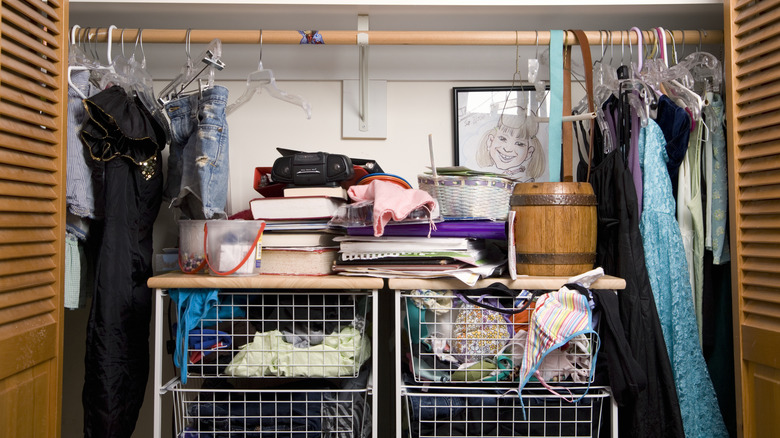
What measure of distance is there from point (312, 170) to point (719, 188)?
1.09 m

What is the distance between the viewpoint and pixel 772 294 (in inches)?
46.9

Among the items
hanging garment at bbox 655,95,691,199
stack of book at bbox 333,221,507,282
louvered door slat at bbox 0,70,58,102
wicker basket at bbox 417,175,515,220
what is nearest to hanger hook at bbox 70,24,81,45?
louvered door slat at bbox 0,70,58,102

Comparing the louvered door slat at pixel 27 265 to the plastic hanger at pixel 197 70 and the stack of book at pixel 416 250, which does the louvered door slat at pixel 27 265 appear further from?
the stack of book at pixel 416 250

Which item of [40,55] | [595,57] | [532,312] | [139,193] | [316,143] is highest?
[595,57]

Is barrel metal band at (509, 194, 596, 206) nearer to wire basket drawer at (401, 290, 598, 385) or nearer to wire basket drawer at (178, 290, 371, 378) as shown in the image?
wire basket drawer at (401, 290, 598, 385)

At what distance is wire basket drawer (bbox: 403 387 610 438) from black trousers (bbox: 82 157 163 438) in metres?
0.72

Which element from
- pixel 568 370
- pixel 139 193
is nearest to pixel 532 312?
pixel 568 370

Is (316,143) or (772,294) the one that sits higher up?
(316,143)

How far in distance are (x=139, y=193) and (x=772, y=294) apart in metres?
1.54

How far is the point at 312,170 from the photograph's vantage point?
1.41 m

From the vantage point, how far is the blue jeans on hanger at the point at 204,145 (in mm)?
1389

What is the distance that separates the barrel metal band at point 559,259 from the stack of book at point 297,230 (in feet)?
1.66

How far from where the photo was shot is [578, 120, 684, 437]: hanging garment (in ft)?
4.26

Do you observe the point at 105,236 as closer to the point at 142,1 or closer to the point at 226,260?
the point at 226,260
